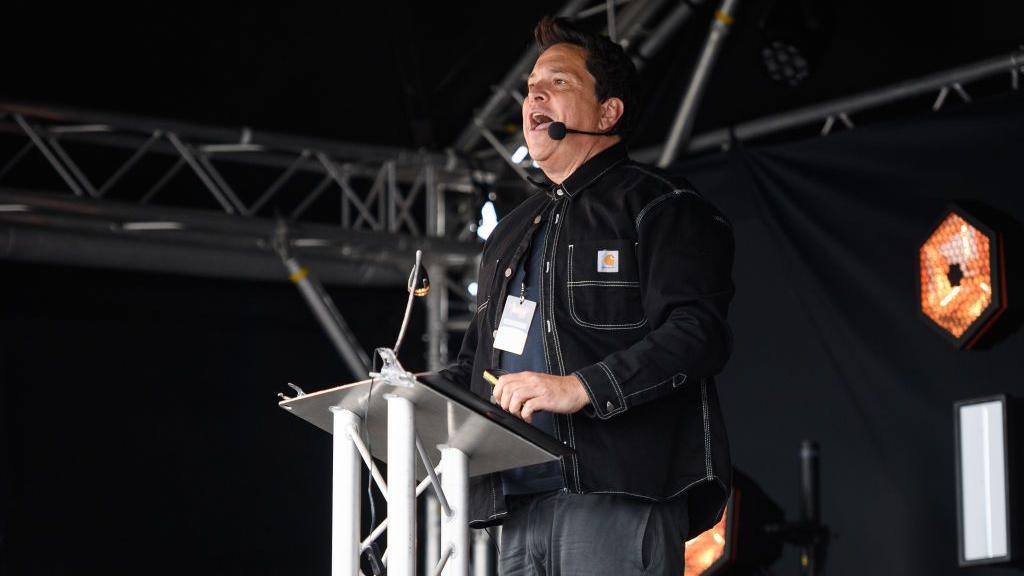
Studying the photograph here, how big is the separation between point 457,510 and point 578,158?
2.08 ft

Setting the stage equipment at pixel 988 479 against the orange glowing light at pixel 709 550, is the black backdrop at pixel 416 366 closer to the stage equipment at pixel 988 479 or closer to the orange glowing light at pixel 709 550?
the stage equipment at pixel 988 479

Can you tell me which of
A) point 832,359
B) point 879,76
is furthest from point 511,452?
point 879,76

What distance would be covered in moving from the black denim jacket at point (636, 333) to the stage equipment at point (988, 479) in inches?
76.0

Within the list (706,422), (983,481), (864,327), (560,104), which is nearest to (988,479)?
(983,481)

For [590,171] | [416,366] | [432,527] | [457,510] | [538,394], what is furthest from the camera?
[416,366]

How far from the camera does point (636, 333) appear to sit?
6.50 feet

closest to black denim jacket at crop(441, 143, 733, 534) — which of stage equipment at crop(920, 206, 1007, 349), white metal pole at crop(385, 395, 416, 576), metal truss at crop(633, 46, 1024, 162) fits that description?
white metal pole at crop(385, 395, 416, 576)

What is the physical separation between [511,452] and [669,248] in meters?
0.39

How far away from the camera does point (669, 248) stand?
1.93 metres

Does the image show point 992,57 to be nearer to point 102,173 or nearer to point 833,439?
point 833,439

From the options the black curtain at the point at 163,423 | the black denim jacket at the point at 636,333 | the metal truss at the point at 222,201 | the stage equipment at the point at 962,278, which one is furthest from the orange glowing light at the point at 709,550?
the black curtain at the point at 163,423

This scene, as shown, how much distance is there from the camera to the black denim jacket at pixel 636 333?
1857 millimetres

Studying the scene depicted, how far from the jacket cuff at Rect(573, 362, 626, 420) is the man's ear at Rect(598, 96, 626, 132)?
51cm

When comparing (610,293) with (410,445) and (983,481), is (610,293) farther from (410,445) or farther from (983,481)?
(983,481)
